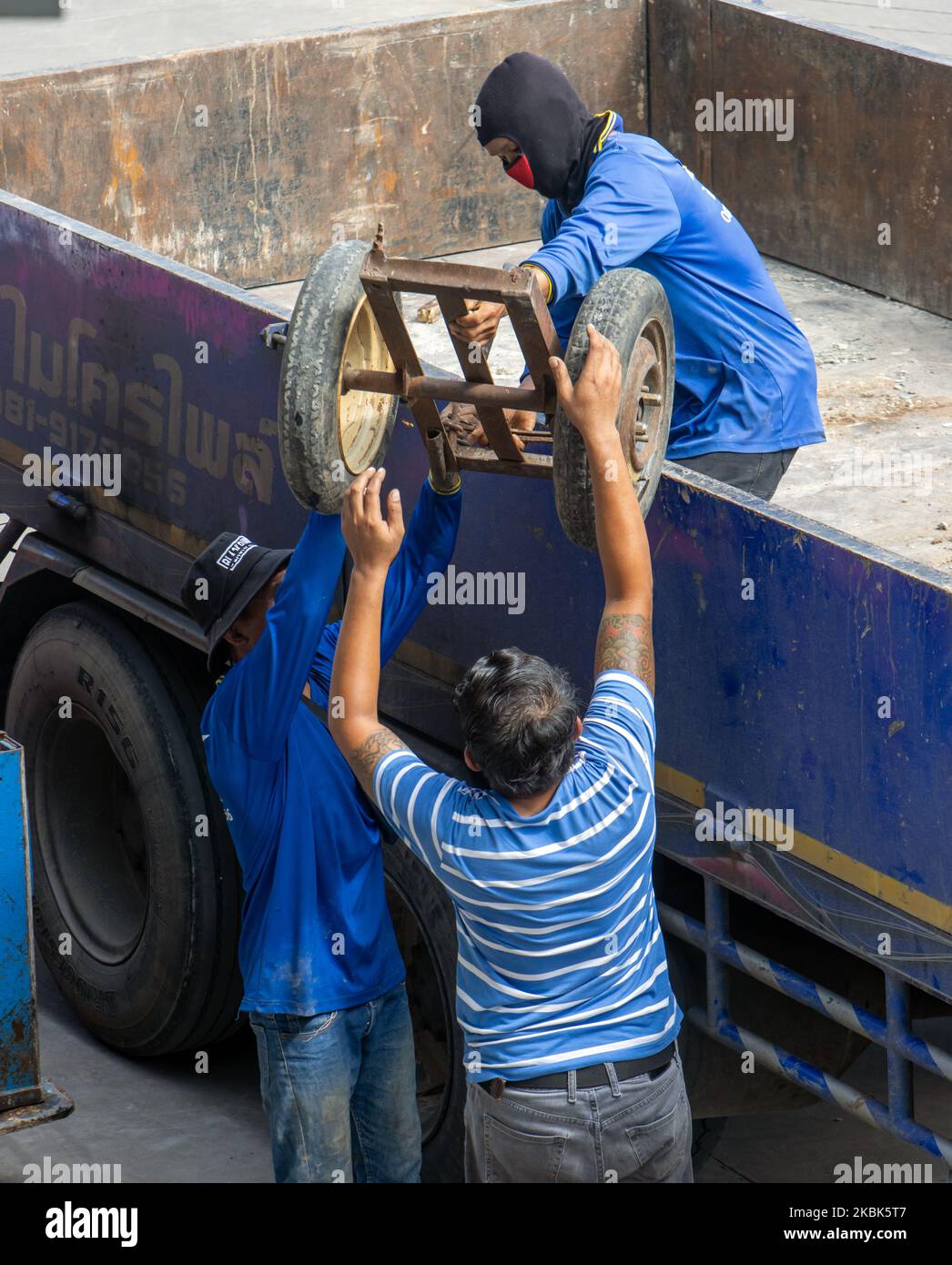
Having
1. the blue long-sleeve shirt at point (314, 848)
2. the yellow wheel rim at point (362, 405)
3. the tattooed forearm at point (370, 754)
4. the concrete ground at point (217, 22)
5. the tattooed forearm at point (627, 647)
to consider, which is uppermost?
the concrete ground at point (217, 22)

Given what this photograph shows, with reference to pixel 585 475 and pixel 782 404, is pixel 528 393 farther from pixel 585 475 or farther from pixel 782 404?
pixel 782 404

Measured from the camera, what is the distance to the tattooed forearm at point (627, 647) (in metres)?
3.21

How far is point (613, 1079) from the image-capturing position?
10.4 feet

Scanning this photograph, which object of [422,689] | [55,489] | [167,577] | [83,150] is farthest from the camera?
[83,150]

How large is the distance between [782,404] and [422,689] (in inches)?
42.5

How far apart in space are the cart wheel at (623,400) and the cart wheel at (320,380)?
0.43 m

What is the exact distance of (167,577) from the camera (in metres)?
4.79

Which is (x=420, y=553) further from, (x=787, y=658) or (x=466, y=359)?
(x=787, y=658)

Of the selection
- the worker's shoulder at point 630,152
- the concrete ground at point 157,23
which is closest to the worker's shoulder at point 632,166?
the worker's shoulder at point 630,152

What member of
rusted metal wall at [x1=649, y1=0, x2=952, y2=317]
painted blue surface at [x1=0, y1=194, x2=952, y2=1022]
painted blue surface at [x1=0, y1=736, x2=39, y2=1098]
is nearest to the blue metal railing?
painted blue surface at [x1=0, y1=194, x2=952, y2=1022]

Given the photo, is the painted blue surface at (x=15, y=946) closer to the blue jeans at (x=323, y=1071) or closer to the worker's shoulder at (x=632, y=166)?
the blue jeans at (x=323, y=1071)

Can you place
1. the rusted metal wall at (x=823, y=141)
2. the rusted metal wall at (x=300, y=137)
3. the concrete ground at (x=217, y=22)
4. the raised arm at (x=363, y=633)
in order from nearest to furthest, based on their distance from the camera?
the raised arm at (x=363, y=633), the rusted metal wall at (x=300, y=137), the rusted metal wall at (x=823, y=141), the concrete ground at (x=217, y=22)

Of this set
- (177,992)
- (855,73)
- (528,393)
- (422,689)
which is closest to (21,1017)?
(177,992)

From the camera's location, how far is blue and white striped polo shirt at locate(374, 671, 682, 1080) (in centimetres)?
303
